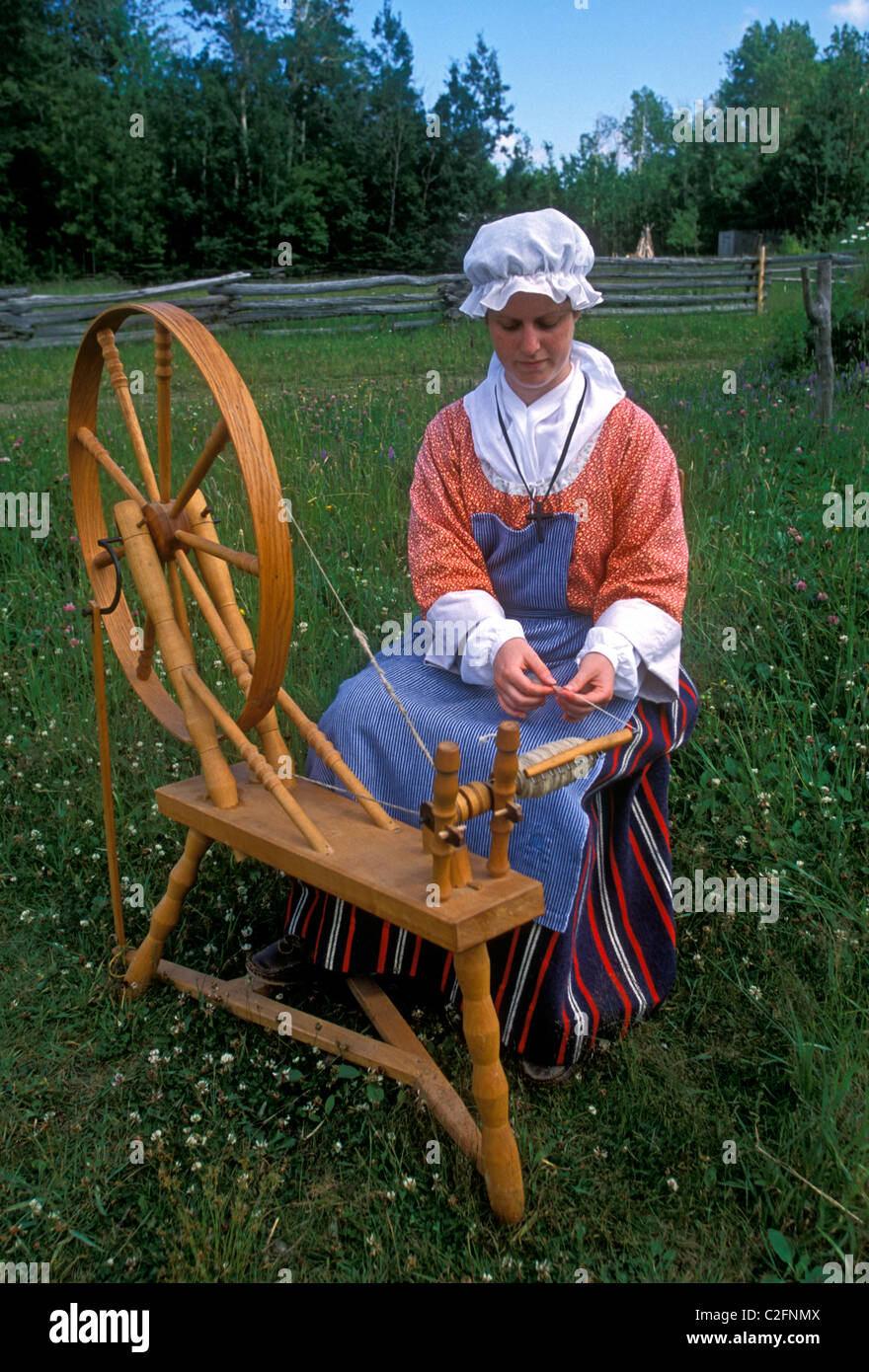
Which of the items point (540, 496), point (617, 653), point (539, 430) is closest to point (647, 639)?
point (617, 653)

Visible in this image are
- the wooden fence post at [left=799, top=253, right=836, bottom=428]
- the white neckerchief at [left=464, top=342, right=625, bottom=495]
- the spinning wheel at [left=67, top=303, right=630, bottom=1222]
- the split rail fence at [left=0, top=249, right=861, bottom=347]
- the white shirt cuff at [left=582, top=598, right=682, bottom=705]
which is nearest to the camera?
→ the spinning wheel at [left=67, top=303, right=630, bottom=1222]

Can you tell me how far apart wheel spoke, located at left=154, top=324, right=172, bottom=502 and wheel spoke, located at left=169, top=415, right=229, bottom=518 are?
0.15 metres

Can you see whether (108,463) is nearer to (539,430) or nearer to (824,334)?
(539,430)

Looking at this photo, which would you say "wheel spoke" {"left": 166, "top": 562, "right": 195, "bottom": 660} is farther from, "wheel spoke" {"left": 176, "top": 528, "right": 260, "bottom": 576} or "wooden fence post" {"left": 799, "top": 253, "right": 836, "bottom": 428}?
"wooden fence post" {"left": 799, "top": 253, "right": 836, "bottom": 428}

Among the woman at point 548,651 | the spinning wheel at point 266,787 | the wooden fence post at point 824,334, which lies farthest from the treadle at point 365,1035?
the wooden fence post at point 824,334

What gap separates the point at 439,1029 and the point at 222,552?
121 cm

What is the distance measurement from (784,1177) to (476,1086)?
63 centimetres

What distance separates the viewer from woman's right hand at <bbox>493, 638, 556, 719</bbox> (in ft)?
6.63

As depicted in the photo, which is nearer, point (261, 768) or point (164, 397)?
point (261, 768)

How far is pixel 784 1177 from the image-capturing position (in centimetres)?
193

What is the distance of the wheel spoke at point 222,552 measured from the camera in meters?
1.85

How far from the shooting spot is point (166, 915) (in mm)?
2389

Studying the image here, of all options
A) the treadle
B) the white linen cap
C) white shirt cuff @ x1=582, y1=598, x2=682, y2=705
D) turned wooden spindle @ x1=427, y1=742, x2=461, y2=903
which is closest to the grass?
the treadle

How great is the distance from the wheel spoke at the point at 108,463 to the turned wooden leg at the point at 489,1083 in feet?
3.99
